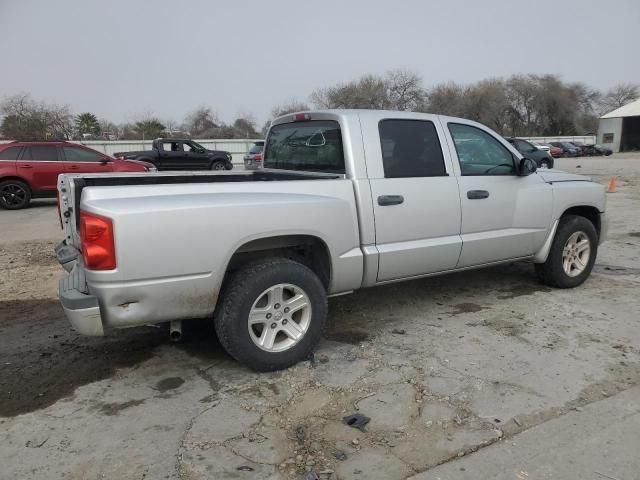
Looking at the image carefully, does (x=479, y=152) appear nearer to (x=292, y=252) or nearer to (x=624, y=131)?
(x=292, y=252)

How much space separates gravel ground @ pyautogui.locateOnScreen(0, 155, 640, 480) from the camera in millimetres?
2594

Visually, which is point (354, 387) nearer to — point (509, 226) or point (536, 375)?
point (536, 375)

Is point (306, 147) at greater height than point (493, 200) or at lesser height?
greater

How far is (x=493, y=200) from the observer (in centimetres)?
462

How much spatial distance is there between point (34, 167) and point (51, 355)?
10.6 m

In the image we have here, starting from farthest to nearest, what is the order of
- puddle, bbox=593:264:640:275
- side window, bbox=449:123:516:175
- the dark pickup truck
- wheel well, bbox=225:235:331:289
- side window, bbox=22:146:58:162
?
1. the dark pickup truck
2. side window, bbox=22:146:58:162
3. puddle, bbox=593:264:640:275
4. side window, bbox=449:123:516:175
5. wheel well, bbox=225:235:331:289

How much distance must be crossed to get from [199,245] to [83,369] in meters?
1.44

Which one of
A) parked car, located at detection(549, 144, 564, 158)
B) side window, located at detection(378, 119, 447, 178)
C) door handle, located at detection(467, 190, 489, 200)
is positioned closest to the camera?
side window, located at detection(378, 119, 447, 178)

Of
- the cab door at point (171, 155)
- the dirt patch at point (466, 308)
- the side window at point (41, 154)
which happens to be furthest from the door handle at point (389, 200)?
the cab door at point (171, 155)

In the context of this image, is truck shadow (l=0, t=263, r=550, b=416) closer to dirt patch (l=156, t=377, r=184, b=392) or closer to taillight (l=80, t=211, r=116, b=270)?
dirt patch (l=156, t=377, r=184, b=392)

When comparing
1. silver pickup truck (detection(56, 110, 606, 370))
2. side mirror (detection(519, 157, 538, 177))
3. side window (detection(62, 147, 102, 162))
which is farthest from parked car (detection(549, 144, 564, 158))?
silver pickup truck (detection(56, 110, 606, 370))

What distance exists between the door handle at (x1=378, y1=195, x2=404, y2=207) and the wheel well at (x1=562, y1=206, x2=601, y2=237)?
2.38m

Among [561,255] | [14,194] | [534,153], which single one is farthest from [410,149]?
[534,153]

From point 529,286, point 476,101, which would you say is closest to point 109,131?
point 476,101
